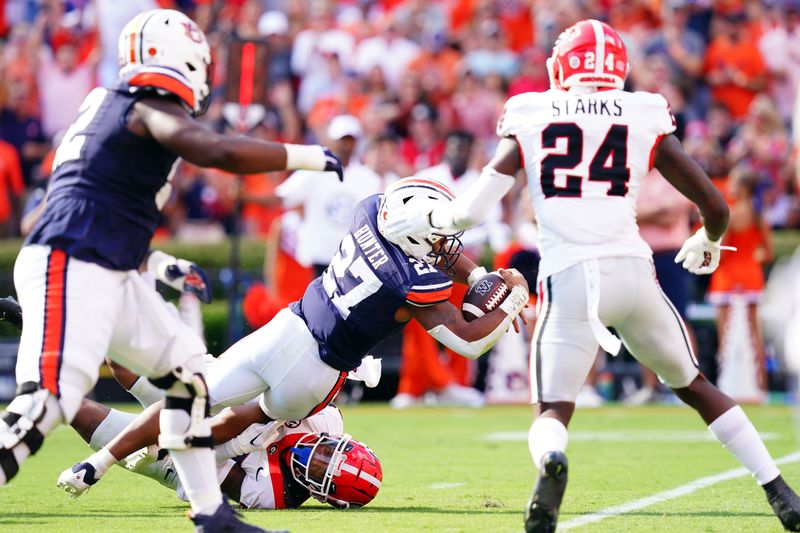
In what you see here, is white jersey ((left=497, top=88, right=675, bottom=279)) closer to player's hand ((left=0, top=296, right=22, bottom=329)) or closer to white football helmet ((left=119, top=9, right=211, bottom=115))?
white football helmet ((left=119, top=9, right=211, bottom=115))

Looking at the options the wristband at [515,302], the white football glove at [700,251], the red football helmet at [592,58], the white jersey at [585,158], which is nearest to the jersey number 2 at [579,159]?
the white jersey at [585,158]

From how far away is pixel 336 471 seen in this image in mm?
6027

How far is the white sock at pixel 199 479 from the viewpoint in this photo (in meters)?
4.86

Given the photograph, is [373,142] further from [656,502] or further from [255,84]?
[656,502]

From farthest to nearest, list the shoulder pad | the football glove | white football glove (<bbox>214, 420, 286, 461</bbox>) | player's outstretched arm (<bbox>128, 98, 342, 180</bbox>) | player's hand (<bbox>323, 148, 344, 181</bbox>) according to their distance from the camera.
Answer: white football glove (<bbox>214, 420, 286, 461</bbox>) < the shoulder pad < the football glove < player's hand (<bbox>323, 148, 344, 181</bbox>) < player's outstretched arm (<bbox>128, 98, 342, 180</bbox>)

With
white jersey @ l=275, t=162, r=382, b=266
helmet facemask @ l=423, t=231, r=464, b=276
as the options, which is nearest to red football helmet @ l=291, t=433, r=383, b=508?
Answer: helmet facemask @ l=423, t=231, r=464, b=276

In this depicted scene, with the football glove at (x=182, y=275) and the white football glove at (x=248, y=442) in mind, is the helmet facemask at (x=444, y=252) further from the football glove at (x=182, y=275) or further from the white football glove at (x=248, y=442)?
the football glove at (x=182, y=275)

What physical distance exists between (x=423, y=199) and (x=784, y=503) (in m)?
1.98

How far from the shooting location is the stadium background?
1359cm

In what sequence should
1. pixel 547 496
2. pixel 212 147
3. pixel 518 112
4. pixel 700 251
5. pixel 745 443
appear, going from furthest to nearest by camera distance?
pixel 700 251 → pixel 745 443 → pixel 518 112 → pixel 547 496 → pixel 212 147

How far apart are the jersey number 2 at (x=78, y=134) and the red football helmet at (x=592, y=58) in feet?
6.03

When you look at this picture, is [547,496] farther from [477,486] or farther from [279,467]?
[477,486]

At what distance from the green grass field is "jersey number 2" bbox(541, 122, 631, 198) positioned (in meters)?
1.41

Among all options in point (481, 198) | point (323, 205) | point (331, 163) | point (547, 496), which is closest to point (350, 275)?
point (481, 198)
